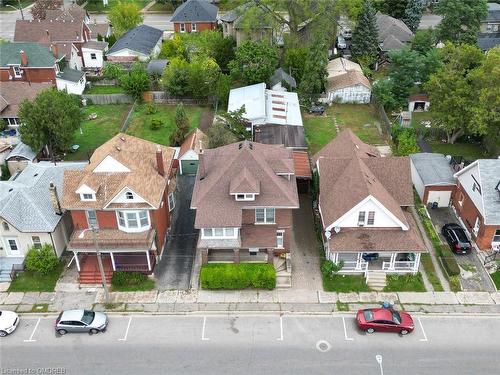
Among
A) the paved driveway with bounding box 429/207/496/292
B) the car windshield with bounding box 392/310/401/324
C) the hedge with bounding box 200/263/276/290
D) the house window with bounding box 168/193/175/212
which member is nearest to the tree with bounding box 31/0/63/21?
the house window with bounding box 168/193/175/212

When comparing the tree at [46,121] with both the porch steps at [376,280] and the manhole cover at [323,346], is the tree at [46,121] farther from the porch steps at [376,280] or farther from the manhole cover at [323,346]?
the manhole cover at [323,346]

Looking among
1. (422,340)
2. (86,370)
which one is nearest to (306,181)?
(422,340)

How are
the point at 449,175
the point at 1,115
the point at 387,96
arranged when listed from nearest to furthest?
the point at 449,175 → the point at 1,115 → the point at 387,96

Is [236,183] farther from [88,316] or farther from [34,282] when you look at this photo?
[34,282]

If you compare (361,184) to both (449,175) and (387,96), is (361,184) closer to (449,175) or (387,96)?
(449,175)

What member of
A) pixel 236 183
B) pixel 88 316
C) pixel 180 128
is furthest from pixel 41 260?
pixel 180 128
